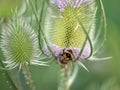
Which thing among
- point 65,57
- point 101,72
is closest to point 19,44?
point 65,57

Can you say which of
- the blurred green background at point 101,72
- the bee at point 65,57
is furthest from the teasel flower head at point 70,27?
the blurred green background at point 101,72

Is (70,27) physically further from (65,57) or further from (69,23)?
(65,57)

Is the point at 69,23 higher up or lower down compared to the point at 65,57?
higher up

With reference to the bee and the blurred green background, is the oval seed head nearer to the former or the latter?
the bee

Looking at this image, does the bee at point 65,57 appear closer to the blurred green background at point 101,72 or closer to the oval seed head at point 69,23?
the oval seed head at point 69,23

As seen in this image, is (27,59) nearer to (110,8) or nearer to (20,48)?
(20,48)

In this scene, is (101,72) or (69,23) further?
(101,72)
